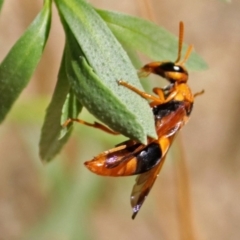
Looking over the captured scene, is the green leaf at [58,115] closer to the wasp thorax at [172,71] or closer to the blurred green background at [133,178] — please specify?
the wasp thorax at [172,71]

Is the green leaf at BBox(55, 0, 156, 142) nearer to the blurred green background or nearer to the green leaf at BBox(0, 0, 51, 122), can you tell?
the green leaf at BBox(0, 0, 51, 122)

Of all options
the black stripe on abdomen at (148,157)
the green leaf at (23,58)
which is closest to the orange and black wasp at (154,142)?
the black stripe on abdomen at (148,157)

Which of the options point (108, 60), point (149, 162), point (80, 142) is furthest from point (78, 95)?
point (80, 142)

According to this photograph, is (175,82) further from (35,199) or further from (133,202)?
(35,199)

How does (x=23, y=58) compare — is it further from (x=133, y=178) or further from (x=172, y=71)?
(x=133, y=178)

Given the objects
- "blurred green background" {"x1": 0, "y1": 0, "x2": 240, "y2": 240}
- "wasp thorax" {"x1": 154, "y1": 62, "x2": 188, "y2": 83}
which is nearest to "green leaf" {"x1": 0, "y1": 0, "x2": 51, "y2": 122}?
"wasp thorax" {"x1": 154, "y1": 62, "x2": 188, "y2": 83}
